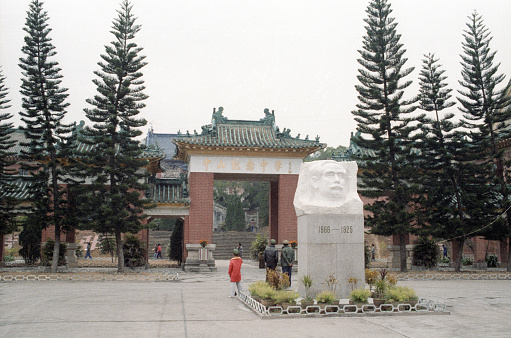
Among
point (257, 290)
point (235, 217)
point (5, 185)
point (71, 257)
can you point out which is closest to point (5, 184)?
point (5, 185)

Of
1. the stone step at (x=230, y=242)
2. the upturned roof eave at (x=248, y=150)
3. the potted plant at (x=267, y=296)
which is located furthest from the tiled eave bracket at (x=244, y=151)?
the stone step at (x=230, y=242)

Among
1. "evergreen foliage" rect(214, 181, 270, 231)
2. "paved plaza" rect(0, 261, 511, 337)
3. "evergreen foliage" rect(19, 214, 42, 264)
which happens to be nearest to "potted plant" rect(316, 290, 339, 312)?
"paved plaza" rect(0, 261, 511, 337)

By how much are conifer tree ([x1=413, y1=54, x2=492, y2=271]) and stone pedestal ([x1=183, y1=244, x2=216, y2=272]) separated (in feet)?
26.8

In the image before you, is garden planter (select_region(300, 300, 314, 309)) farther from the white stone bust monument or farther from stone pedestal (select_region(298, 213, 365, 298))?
the white stone bust monument

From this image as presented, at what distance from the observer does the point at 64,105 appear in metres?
15.8

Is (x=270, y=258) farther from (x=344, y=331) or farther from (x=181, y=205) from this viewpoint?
(x=181, y=205)

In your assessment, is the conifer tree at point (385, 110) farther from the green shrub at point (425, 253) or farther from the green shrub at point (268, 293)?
the green shrub at point (268, 293)

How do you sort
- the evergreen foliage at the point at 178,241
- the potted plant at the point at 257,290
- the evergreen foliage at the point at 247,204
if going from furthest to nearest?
the evergreen foliage at the point at 247,204
the evergreen foliage at the point at 178,241
the potted plant at the point at 257,290

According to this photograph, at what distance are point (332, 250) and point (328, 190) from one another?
1107 millimetres

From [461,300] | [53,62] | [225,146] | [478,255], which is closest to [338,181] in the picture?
[461,300]

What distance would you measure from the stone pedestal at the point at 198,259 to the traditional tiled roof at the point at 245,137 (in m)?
4.05

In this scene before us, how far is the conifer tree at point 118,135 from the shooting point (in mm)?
15422

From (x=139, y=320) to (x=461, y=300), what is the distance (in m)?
6.37

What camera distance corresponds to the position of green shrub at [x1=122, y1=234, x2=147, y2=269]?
715 inches
